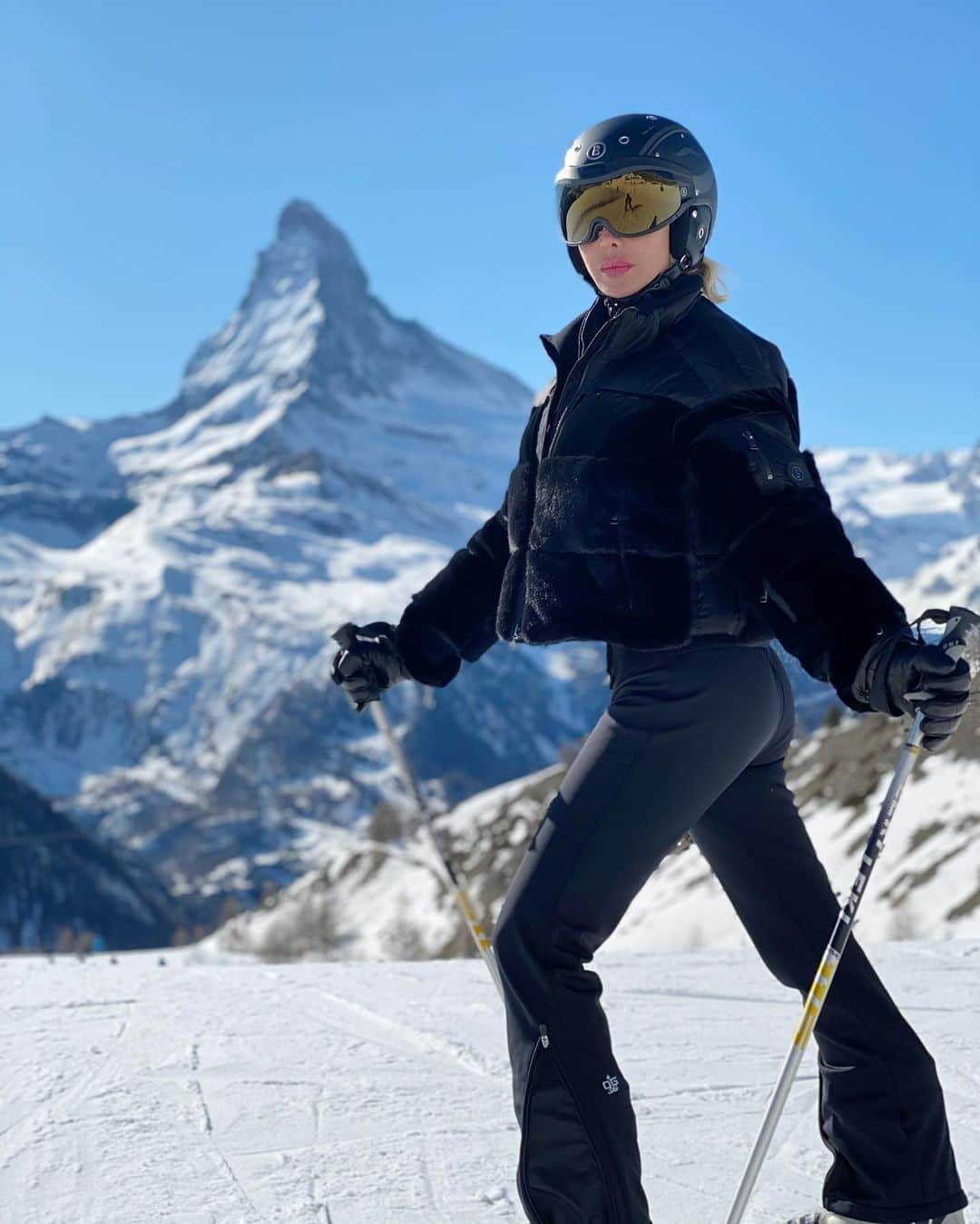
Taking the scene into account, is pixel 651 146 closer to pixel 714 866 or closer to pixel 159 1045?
pixel 714 866

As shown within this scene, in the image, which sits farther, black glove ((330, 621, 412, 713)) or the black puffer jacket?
black glove ((330, 621, 412, 713))

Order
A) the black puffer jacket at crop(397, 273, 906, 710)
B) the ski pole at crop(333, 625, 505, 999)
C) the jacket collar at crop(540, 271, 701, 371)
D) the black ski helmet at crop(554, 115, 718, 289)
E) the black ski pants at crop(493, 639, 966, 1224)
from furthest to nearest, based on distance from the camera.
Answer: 1. the ski pole at crop(333, 625, 505, 999)
2. the black ski helmet at crop(554, 115, 718, 289)
3. the jacket collar at crop(540, 271, 701, 371)
4. the black puffer jacket at crop(397, 273, 906, 710)
5. the black ski pants at crop(493, 639, 966, 1224)

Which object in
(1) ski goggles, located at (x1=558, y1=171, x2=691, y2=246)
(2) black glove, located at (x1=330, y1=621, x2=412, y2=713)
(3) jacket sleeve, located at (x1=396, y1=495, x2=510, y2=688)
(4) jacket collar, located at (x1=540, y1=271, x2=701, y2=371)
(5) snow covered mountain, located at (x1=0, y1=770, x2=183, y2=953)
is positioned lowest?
(5) snow covered mountain, located at (x1=0, y1=770, x2=183, y2=953)

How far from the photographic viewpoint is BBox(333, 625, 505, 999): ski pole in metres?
3.92

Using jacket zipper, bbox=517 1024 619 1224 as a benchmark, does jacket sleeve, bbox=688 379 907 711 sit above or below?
above

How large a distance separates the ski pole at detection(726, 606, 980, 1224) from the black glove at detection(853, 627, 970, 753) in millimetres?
31

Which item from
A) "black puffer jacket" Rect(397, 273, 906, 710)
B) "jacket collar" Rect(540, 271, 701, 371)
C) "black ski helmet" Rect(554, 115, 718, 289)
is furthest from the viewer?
"black ski helmet" Rect(554, 115, 718, 289)

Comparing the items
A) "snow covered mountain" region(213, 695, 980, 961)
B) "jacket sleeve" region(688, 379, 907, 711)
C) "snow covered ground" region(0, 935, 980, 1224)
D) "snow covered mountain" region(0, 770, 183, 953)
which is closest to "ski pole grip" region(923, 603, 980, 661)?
"jacket sleeve" region(688, 379, 907, 711)

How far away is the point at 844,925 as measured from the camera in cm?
333

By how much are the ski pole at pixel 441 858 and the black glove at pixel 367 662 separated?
1.1 inches

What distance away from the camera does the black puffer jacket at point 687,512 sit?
3.24 meters

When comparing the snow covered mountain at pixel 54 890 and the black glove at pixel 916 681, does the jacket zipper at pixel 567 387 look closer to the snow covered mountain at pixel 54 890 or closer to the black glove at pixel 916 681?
the black glove at pixel 916 681

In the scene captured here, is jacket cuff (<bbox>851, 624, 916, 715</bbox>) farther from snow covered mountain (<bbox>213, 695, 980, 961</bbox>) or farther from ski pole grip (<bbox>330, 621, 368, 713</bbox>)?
ski pole grip (<bbox>330, 621, 368, 713</bbox>)

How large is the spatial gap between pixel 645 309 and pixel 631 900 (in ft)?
5.12
